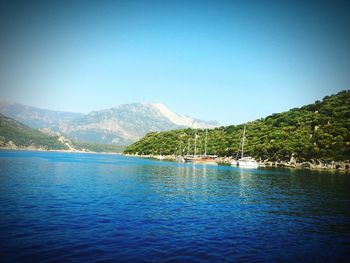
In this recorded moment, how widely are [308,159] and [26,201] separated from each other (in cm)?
14766

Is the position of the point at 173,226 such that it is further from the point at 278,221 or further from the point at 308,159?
the point at 308,159

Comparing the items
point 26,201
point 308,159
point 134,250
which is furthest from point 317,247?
point 308,159

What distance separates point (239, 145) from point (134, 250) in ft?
586

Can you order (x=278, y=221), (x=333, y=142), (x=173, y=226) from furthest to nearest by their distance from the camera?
(x=333, y=142) → (x=278, y=221) → (x=173, y=226)

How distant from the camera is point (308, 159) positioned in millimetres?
154500

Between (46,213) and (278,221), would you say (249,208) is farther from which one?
(46,213)

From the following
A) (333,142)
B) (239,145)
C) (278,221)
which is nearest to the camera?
(278,221)

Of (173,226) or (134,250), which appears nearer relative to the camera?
(134,250)

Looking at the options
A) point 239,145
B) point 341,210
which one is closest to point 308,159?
point 239,145

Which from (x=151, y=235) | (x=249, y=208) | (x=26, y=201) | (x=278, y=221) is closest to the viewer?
(x=151, y=235)

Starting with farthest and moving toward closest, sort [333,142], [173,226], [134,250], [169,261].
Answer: [333,142] → [173,226] → [134,250] → [169,261]

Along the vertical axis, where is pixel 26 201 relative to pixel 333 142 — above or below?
below

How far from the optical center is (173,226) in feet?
98.5

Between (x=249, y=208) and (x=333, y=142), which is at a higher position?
(x=333, y=142)
